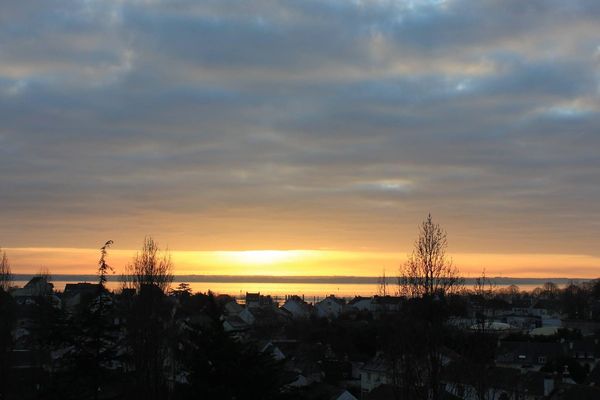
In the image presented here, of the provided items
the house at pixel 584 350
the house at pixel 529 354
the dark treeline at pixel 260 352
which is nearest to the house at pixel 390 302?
the dark treeline at pixel 260 352

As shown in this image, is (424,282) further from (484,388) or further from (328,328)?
(328,328)

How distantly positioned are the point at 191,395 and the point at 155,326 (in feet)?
74.7

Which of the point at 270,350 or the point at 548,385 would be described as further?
the point at 548,385

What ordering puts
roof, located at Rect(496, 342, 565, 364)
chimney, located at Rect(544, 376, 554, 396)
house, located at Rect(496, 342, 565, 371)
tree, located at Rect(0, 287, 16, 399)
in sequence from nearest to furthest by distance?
tree, located at Rect(0, 287, 16, 399)
chimney, located at Rect(544, 376, 554, 396)
house, located at Rect(496, 342, 565, 371)
roof, located at Rect(496, 342, 565, 364)

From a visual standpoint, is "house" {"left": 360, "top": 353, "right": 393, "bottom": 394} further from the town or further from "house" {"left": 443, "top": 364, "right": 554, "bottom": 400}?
"house" {"left": 443, "top": 364, "right": 554, "bottom": 400}

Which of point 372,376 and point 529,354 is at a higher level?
point 529,354

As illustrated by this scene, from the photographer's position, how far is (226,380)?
17.9 m

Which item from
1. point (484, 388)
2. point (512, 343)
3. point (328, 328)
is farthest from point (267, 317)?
point (484, 388)

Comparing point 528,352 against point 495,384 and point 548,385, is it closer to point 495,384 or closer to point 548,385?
point 548,385

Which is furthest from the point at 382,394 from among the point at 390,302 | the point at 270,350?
the point at 270,350

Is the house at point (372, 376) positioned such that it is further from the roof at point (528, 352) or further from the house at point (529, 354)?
the roof at point (528, 352)

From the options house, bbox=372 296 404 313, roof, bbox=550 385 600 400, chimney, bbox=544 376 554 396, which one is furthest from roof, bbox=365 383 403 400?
chimney, bbox=544 376 554 396

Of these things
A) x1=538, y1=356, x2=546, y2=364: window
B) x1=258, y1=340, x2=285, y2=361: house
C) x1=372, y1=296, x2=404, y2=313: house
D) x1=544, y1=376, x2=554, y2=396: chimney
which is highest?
x1=372, y1=296, x2=404, y2=313: house

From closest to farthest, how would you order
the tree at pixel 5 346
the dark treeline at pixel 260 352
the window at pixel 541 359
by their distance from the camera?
1. the dark treeline at pixel 260 352
2. the tree at pixel 5 346
3. the window at pixel 541 359
